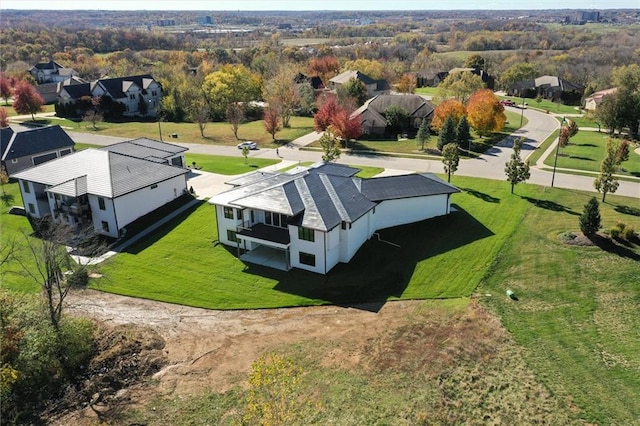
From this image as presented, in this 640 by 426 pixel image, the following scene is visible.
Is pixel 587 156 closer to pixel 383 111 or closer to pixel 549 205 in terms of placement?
pixel 549 205

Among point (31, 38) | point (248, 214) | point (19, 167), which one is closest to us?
point (248, 214)

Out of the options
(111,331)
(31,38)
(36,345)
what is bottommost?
(111,331)

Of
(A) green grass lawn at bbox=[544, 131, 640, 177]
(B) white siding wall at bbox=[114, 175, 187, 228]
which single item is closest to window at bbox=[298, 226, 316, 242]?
(B) white siding wall at bbox=[114, 175, 187, 228]

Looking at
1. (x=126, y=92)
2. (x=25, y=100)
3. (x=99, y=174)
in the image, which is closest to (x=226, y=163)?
(x=99, y=174)

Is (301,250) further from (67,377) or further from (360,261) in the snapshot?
(67,377)

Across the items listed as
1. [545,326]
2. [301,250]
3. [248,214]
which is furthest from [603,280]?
[248,214]
